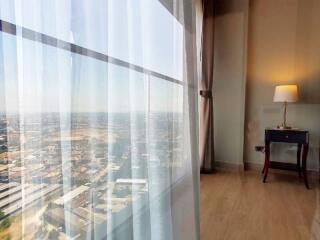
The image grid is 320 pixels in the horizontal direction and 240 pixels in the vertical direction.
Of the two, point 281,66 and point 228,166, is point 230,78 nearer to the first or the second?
point 281,66

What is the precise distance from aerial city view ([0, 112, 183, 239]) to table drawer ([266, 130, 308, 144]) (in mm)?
2613

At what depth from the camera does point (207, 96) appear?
153 inches

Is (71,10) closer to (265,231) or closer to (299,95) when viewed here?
(265,231)

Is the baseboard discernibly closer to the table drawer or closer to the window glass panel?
the table drawer

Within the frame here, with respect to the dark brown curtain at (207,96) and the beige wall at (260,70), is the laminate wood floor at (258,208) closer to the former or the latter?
the dark brown curtain at (207,96)

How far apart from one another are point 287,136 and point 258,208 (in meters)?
1.28

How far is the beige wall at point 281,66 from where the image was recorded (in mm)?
3691

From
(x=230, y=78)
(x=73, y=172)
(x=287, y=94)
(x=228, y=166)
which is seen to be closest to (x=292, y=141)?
(x=287, y=94)

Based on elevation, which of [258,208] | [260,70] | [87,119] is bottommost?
[258,208]

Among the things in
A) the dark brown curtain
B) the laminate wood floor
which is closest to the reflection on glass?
the laminate wood floor

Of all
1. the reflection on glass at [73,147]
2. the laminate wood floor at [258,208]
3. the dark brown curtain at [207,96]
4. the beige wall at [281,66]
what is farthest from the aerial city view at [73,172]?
the beige wall at [281,66]

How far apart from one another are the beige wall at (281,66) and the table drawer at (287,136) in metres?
0.49

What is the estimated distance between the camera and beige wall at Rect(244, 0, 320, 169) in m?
3.69

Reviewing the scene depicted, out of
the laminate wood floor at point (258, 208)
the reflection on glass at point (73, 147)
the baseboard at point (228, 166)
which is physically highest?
the reflection on glass at point (73, 147)
